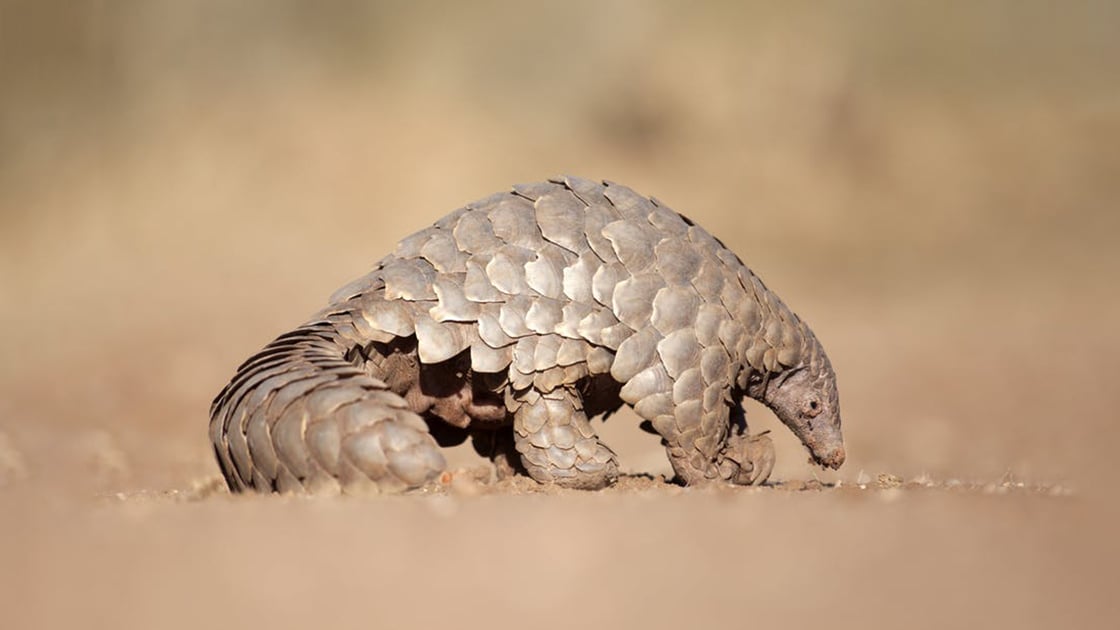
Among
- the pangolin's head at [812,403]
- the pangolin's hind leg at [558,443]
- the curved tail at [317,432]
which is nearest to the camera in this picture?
the curved tail at [317,432]

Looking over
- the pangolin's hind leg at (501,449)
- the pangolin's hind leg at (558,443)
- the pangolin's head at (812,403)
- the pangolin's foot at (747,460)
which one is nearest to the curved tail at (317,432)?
the pangolin's hind leg at (558,443)

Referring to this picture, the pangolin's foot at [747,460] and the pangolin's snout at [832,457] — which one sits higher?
the pangolin's snout at [832,457]

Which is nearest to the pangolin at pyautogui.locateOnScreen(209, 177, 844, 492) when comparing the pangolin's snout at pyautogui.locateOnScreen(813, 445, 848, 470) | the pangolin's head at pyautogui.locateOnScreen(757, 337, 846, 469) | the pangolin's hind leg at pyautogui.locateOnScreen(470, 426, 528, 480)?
the pangolin's head at pyautogui.locateOnScreen(757, 337, 846, 469)

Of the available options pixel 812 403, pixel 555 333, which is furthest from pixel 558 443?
pixel 812 403

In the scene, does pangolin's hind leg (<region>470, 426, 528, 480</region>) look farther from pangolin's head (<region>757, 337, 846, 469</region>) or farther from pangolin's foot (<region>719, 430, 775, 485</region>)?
pangolin's head (<region>757, 337, 846, 469</region>)

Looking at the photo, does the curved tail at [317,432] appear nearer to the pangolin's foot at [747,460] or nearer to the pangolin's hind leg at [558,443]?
the pangolin's hind leg at [558,443]

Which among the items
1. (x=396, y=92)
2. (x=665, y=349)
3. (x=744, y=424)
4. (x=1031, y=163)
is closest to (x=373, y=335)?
(x=665, y=349)
